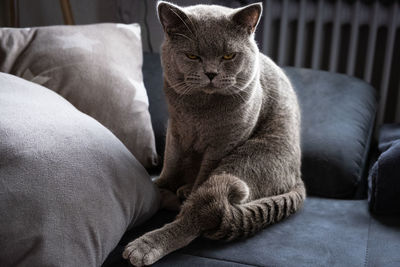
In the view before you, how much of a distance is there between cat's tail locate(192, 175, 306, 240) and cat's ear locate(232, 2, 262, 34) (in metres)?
0.39

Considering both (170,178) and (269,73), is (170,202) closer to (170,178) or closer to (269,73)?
(170,178)

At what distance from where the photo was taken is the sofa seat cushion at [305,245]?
1.10 meters

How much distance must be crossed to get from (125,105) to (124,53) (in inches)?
8.5

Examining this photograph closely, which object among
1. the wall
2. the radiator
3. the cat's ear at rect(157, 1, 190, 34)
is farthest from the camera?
the wall

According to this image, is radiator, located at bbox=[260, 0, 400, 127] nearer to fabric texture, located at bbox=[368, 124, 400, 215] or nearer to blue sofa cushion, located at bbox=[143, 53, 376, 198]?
blue sofa cushion, located at bbox=[143, 53, 376, 198]

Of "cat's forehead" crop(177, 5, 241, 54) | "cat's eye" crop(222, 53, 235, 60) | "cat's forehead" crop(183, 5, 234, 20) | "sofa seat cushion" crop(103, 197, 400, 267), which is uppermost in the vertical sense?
"cat's forehead" crop(183, 5, 234, 20)

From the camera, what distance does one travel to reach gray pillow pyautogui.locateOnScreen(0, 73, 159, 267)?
0.92m

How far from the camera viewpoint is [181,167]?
4.62ft

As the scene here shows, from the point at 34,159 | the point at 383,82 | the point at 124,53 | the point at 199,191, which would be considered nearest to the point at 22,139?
the point at 34,159

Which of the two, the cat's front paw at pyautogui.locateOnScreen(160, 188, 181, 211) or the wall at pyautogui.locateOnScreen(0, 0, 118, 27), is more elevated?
the wall at pyautogui.locateOnScreen(0, 0, 118, 27)

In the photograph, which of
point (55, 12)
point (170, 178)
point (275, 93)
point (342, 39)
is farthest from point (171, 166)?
point (55, 12)

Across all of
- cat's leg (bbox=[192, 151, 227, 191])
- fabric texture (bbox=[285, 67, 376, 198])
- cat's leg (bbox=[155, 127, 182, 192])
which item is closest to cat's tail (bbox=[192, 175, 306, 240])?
cat's leg (bbox=[192, 151, 227, 191])

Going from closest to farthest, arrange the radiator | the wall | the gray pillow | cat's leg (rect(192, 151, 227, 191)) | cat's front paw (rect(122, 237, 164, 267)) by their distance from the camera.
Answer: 1. the gray pillow
2. cat's front paw (rect(122, 237, 164, 267))
3. cat's leg (rect(192, 151, 227, 191))
4. the radiator
5. the wall

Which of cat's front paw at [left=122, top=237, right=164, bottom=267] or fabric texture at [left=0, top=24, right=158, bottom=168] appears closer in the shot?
cat's front paw at [left=122, top=237, right=164, bottom=267]
